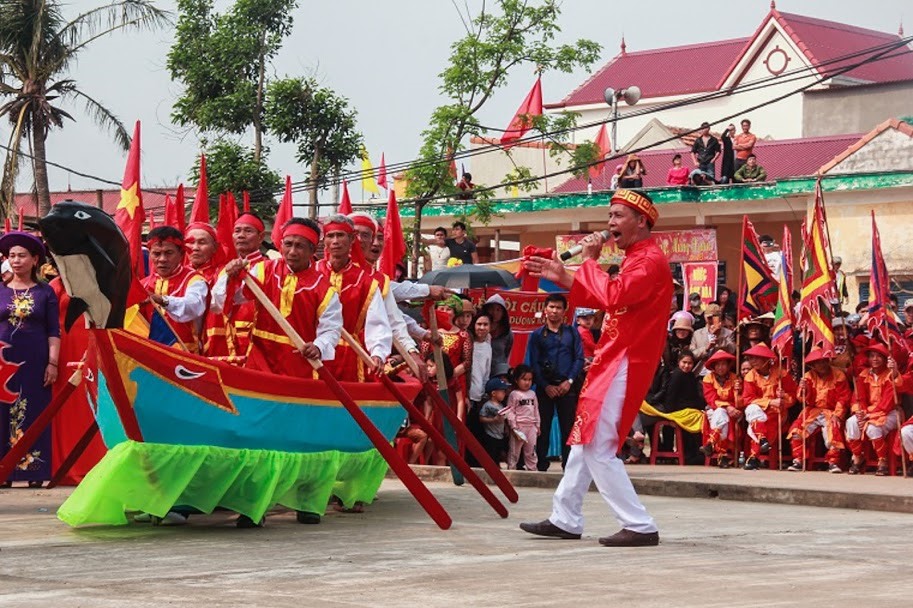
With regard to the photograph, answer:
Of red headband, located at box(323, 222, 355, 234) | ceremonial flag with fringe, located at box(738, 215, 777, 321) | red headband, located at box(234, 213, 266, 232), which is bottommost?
ceremonial flag with fringe, located at box(738, 215, 777, 321)

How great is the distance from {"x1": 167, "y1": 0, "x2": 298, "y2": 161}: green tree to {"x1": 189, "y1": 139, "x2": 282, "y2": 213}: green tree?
283 millimetres

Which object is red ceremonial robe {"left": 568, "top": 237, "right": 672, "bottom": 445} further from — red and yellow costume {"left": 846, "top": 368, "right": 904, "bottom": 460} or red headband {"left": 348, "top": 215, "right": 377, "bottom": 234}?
red and yellow costume {"left": 846, "top": 368, "right": 904, "bottom": 460}

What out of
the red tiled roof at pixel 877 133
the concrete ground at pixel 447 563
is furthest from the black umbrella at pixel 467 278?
the red tiled roof at pixel 877 133

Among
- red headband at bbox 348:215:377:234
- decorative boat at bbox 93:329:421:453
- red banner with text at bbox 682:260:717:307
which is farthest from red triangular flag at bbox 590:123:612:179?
decorative boat at bbox 93:329:421:453

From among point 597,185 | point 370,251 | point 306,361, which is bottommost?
point 306,361

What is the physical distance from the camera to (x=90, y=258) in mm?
8680

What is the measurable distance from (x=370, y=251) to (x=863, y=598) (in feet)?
20.2

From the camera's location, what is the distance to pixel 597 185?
34188 millimetres

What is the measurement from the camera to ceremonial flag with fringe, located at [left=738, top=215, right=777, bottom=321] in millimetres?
17281

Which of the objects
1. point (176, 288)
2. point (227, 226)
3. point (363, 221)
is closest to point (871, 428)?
point (363, 221)

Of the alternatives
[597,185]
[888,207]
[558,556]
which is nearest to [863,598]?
[558,556]

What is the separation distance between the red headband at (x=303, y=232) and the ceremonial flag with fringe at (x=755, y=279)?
7.76 meters

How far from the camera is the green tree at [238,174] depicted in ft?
98.0

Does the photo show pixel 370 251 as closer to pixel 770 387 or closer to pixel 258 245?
pixel 258 245
